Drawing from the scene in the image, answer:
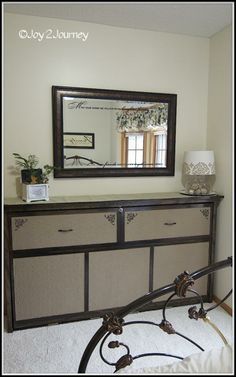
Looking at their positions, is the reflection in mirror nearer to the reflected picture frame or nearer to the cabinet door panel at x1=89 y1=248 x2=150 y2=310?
the reflected picture frame

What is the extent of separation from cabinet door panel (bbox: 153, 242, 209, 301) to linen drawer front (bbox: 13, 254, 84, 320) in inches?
26.6

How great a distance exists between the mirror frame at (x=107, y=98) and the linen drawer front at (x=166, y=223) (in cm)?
46

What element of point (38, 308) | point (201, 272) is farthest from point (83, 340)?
point (201, 272)

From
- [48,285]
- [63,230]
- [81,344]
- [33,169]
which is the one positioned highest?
[33,169]

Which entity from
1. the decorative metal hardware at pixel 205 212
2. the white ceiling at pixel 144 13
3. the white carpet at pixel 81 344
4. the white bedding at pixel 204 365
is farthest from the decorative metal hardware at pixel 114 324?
the white ceiling at pixel 144 13

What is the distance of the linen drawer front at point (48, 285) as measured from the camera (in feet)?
7.44

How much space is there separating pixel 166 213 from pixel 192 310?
1291 millimetres

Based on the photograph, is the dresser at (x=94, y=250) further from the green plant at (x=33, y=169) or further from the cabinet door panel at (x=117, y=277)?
the green plant at (x=33, y=169)

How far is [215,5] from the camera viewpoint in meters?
2.19

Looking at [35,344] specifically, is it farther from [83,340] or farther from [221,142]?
[221,142]

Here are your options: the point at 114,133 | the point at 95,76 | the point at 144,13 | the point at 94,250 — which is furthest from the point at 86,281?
the point at 144,13

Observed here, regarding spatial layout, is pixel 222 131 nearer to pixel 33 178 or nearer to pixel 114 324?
pixel 33 178

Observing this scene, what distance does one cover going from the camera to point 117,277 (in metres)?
2.49

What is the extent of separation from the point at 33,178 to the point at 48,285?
2.83ft
